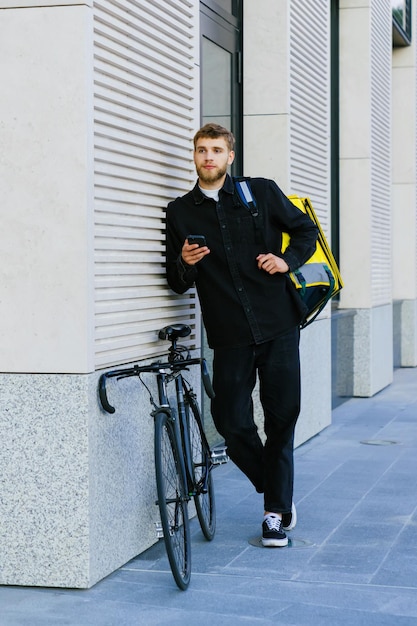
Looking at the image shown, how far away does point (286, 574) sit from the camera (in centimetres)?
577

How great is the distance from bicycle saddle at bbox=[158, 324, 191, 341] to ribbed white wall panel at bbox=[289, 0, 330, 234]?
3.41 m

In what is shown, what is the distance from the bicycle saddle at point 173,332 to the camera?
6.17 metres

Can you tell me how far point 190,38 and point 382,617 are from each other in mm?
3492

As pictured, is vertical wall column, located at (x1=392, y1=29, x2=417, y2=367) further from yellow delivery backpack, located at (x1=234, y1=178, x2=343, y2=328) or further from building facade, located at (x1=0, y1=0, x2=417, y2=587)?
yellow delivery backpack, located at (x1=234, y1=178, x2=343, y2=328)

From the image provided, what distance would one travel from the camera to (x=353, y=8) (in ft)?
43.7

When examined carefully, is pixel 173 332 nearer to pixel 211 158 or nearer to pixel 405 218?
pixel 211 158

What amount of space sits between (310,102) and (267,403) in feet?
14.6

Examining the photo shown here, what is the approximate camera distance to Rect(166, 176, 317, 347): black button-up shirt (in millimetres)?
6277

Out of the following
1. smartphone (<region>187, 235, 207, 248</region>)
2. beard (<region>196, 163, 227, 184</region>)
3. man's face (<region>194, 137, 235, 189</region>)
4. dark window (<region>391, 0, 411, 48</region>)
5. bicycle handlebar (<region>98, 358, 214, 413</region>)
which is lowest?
bicycle handlebar (<region>98, 358, 214, 413</region>)

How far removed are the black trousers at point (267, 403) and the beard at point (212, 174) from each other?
2.83 feet

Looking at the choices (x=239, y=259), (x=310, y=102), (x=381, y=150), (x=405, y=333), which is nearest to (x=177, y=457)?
(x=239, y=259)

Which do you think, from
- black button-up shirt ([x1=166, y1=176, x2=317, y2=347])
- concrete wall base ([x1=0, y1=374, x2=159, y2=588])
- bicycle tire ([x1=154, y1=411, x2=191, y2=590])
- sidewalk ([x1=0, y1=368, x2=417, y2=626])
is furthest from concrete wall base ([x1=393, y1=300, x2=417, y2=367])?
concrete wall base ([x1=0, y1=374, x2=159, y2=588])

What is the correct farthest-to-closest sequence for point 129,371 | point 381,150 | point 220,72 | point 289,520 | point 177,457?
point 381,150 → point 220,72 → point 289,520 → point 177,457 → point 129,371

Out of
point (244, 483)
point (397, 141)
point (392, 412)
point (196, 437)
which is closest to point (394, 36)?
point (397, 141)
